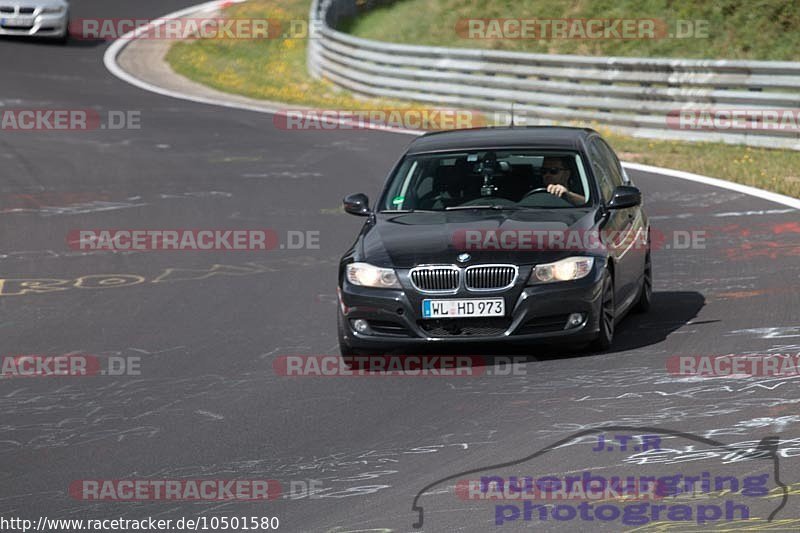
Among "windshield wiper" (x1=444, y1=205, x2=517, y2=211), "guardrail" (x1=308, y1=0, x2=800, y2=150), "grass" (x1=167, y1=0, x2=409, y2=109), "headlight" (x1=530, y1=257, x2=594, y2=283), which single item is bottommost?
"grass" (x1=167, y1=0, x2=409, y2=109)

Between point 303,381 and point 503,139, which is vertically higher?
point 503,139

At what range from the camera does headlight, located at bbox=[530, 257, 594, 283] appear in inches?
390

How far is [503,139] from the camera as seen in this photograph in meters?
11.4

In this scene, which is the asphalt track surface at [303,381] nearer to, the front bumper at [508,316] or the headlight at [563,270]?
the front bumper at [508,316]

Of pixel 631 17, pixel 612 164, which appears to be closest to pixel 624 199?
pixel 612 164

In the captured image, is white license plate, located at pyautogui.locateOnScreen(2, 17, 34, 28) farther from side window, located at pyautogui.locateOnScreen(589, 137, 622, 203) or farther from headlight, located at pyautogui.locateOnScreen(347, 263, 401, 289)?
headlight, located at pyautogui.locateOnScreen(347, 263, 401, 289)

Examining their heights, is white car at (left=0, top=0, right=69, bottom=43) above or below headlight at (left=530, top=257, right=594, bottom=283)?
below

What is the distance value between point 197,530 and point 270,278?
7123 mm

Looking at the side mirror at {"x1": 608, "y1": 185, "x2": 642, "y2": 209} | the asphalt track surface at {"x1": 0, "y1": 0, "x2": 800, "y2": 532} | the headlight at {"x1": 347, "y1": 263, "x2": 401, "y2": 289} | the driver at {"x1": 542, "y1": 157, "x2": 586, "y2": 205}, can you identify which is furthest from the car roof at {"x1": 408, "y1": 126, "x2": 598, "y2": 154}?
the headlight at {"x1": 347, "y1": 263, "x2": 401, "y2": 289}

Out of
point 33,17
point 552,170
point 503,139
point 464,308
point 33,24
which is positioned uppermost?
point 503,139

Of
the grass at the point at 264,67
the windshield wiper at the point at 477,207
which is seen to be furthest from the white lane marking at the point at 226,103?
the windshield wiper at the point at 477,207

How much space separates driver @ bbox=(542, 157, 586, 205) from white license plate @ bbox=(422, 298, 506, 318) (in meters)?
1.45

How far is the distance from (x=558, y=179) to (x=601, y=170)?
1.66ft

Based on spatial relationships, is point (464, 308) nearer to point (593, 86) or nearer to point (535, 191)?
point (535, 191)
